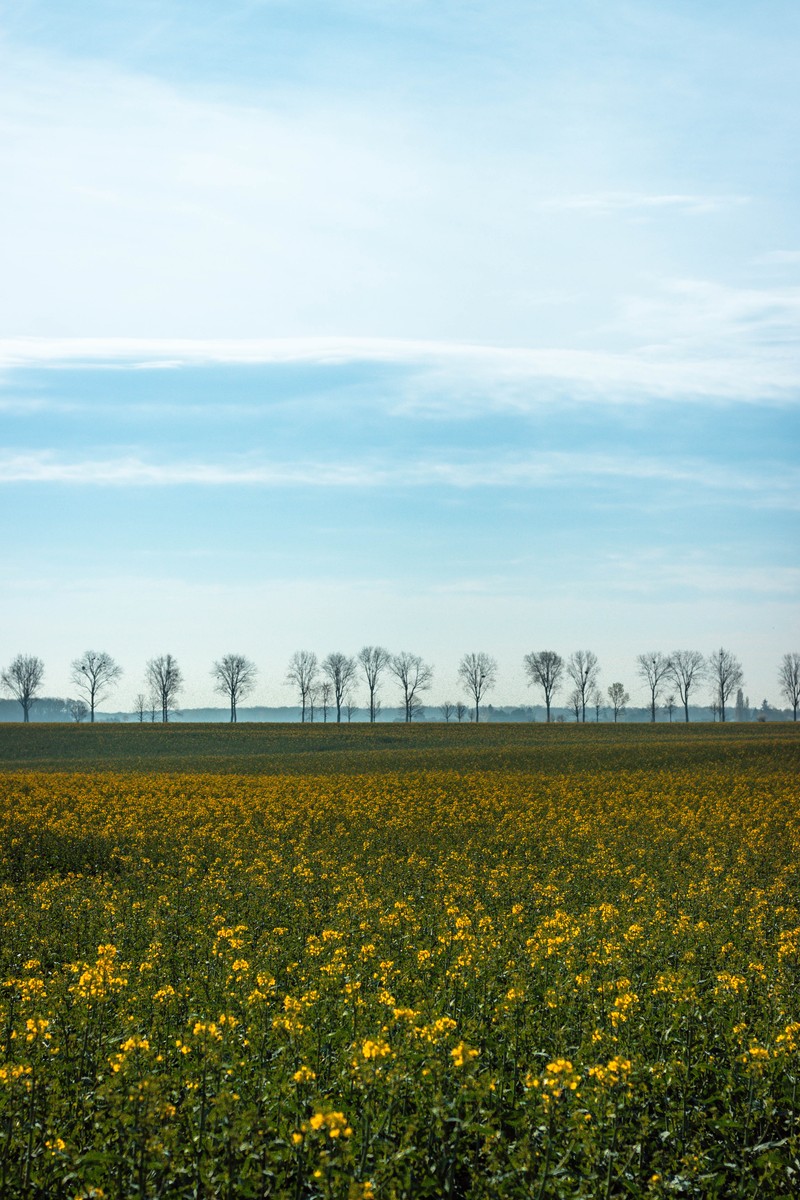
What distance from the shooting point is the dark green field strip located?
50500 mm

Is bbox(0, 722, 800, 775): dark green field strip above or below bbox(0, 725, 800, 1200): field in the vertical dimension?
below

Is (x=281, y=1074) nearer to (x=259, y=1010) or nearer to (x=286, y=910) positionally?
(x=259, y=1010)

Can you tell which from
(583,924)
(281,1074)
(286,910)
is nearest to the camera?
(281,1074)

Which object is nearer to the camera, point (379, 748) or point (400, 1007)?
point (400, 1007)

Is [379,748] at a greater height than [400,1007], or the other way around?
[400,1007]

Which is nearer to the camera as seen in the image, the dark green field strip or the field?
the field

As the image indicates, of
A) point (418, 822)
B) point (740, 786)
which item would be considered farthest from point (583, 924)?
point (740, 786)

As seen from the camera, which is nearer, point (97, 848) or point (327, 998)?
point (327, 998)

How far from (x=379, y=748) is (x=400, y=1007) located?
206ft

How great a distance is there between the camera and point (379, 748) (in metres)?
71.3

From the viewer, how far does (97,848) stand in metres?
22.4

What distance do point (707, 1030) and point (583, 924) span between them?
3820 mm

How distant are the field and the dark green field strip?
80.5 ft

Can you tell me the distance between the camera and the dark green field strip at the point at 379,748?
50500mm
